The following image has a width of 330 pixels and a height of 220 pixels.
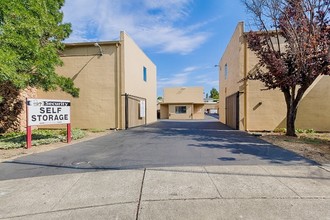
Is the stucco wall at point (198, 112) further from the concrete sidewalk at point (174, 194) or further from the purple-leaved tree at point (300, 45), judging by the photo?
the concrete sidewalk at point (174, 194)

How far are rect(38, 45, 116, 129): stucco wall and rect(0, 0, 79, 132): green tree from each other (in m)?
3.96

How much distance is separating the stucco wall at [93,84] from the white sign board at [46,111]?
5641 millimetres

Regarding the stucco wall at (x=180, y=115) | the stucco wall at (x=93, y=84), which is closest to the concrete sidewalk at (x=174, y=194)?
the stucco wall at (x=93, y=84)

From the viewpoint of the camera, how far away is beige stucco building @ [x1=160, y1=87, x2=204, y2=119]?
35219mm

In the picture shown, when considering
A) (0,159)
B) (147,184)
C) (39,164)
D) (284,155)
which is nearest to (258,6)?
(284,155)

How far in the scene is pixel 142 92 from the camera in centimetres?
2069

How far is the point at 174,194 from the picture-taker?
12.8 feet

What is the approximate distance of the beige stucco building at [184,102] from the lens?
35219 mm

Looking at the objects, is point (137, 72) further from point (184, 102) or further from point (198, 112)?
point (198, 112)

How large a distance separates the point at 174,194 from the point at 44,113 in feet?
23.6

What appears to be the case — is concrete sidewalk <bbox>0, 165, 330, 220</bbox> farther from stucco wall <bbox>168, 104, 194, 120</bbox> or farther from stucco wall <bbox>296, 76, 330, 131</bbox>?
stucco wall <bbox>168, 104, 194, 120</bbox>

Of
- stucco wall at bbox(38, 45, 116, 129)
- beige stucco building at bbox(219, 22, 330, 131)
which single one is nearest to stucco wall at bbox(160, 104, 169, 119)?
stucco wall at bbox(38, 45, 116, 129)

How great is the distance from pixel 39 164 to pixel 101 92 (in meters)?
9.97

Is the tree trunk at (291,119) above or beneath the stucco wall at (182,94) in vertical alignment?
beneath
